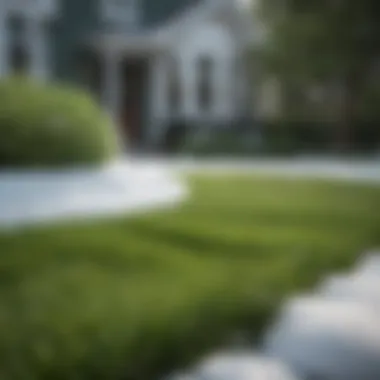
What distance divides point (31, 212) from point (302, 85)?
1.37 metres

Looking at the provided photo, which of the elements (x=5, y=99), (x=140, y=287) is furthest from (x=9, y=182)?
(x=140, y=287)

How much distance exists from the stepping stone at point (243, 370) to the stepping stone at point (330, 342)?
42 mm

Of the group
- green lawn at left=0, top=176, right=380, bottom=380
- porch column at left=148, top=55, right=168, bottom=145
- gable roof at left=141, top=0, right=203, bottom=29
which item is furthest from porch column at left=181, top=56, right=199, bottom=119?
green lawn at left=0, top=176, right=380, bottom=380

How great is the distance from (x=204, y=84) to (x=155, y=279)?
2.84 metres

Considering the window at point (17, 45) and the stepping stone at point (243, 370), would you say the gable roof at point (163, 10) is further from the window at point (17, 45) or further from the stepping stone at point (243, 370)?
the stepping stone at point (243, 370)

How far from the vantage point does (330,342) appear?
60.8 inches

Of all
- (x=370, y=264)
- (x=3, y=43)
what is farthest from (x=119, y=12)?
(x=370, y=264)

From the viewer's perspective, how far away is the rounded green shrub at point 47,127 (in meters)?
3.09

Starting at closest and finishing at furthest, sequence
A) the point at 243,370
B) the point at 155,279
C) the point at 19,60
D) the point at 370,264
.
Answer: the point at 243,370 < the point at 155,279 < the point at 370,264 < the point at 19,60

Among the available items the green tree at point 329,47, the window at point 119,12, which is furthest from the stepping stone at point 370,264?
the window at point 119,12

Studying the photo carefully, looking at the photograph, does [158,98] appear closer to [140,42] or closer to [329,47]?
[140,42]

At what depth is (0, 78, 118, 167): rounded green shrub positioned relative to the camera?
3092 millimetres

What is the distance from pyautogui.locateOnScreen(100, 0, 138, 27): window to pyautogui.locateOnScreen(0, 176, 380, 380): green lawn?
65.7 inches

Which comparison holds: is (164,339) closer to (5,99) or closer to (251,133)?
(5,99)
